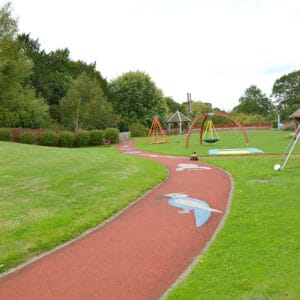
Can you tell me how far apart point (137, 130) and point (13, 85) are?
20.6 meters

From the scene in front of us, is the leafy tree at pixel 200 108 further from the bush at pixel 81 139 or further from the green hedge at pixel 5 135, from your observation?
the green hedge at pixel 5 135

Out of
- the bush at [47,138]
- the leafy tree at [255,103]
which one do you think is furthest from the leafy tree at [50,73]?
the leafy tree at [255,103]

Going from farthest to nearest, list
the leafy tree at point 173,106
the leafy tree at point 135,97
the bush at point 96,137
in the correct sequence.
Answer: the leafy tree at point 173,106, the leafy tree at point 135,97, the bush at point 96,137

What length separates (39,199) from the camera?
950cm

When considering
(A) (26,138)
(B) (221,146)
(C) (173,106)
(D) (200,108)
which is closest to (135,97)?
(C) (173,106)

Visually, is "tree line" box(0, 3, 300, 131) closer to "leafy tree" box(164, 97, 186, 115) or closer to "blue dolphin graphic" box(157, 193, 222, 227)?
"leafy tree" box(164, 97, 186, 115)

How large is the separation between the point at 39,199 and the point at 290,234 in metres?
6.10

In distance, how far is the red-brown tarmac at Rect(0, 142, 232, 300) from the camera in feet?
15.9

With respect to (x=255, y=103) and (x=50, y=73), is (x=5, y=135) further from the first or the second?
(x=255, y=103)

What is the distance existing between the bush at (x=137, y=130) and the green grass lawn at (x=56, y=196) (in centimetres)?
3725

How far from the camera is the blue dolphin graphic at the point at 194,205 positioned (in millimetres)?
8319

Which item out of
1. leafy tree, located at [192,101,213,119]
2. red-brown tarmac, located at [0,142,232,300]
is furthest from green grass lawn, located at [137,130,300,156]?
leafy tree, located at [192,101,213,119]

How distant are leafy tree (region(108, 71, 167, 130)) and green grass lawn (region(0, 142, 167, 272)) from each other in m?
41.8

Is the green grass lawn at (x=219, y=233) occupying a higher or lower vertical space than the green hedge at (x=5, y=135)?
lower
